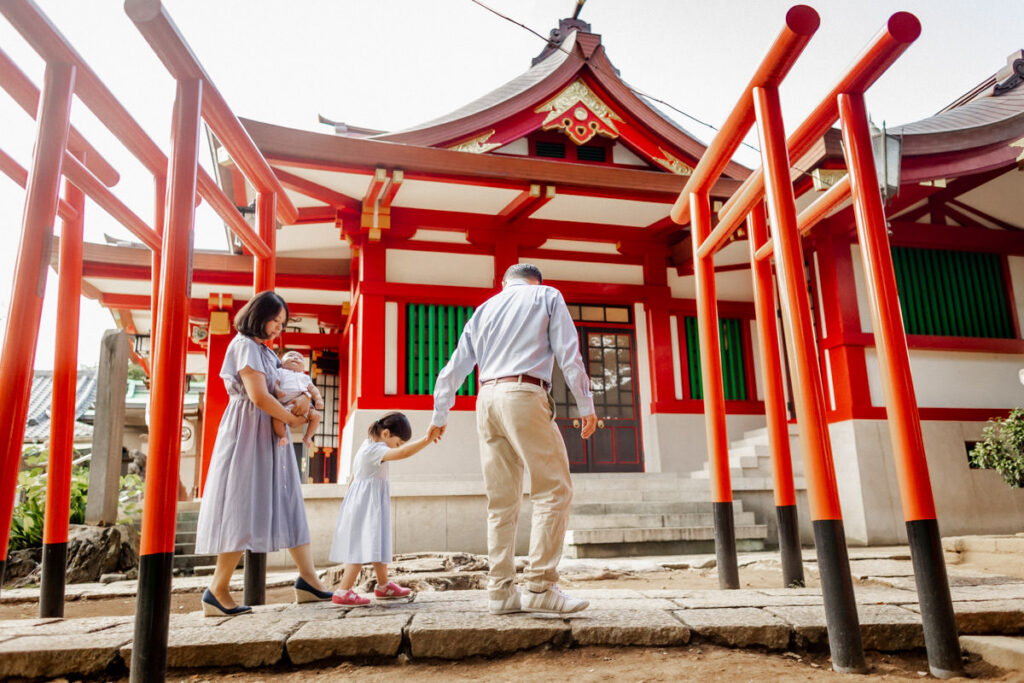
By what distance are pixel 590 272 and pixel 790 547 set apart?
236 inches

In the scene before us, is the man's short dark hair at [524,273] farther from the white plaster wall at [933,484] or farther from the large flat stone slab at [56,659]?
the white plaster wall at [933,484]

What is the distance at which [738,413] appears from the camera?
930cm

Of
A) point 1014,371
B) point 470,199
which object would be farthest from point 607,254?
A: point 1014,371

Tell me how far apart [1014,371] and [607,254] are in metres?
5.09

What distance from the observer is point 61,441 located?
134 inches

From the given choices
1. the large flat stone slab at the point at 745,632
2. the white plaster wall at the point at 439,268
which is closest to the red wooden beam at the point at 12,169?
the large flat stone slab at the point at 745,632

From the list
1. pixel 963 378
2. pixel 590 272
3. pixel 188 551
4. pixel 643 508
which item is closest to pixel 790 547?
pixel 643 508

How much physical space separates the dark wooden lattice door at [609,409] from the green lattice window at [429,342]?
5.26 ft

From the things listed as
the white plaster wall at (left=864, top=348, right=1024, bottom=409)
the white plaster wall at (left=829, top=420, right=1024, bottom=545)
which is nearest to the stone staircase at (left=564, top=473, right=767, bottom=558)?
the white plaster wall at (left=829, top=420, right=1024, bottom=545)

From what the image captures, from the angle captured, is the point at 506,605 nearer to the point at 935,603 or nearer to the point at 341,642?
the point at 341,642

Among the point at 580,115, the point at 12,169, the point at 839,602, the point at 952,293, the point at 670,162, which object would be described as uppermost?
the point at 580,115

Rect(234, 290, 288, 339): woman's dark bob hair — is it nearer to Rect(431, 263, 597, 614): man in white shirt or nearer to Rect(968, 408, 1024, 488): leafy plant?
Rect(431, 263, 597, 614): man in white shirt

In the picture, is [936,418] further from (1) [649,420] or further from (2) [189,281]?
(2) [189,281]

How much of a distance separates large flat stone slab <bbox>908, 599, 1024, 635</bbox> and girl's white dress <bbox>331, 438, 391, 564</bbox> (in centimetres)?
257
